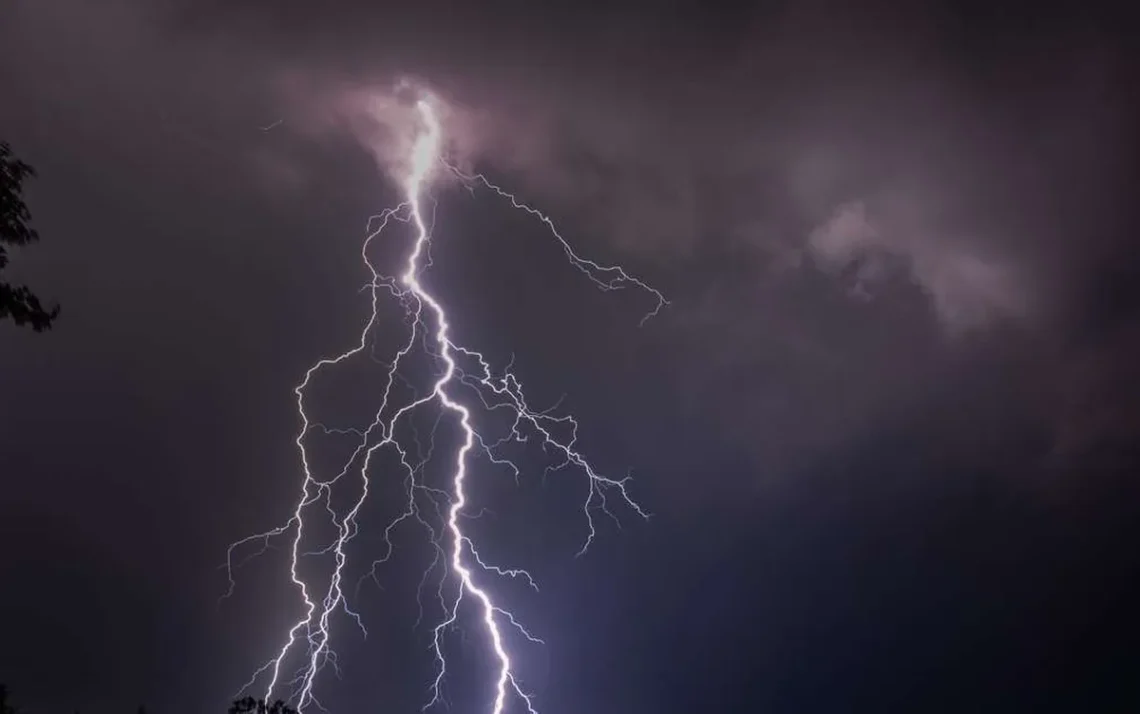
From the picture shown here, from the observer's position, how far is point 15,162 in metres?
5.07

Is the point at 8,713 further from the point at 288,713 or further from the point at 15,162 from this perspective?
the point at 288,713

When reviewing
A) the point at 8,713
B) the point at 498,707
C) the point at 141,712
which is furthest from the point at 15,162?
the point at 141,712

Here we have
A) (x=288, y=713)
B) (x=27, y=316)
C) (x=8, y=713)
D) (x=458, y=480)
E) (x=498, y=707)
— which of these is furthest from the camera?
(x=458, y=480)

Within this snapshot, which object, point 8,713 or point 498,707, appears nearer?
point 8,713

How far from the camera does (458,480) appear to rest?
25.4m

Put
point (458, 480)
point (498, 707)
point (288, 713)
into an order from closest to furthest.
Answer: point (288, 713) → point (498, 707) → point (458, 480)

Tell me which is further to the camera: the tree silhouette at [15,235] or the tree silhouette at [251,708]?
the tree silhouette at [251,708]

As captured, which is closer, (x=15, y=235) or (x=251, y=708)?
(x=15, y=235)

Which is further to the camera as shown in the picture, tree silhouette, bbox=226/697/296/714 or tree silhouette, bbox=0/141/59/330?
tree silhouette, bbox=226/697/296/714

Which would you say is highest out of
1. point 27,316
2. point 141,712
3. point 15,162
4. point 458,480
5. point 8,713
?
point 458,480

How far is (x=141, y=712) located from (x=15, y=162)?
33.3 meters

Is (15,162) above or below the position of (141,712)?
below

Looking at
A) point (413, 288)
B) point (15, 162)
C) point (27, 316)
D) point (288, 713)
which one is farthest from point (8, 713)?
point (413, 288)

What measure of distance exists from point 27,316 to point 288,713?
12.0m
